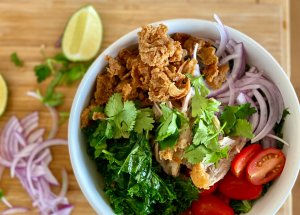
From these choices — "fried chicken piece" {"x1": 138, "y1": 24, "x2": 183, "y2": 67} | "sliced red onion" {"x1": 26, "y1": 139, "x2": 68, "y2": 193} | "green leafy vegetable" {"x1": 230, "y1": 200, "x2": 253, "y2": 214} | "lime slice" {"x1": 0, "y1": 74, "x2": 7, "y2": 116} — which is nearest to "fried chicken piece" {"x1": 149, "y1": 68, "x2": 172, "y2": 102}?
"fried chicken piece" {"x1": 138, "y1": 24, "x2": 183, "y2": 67}

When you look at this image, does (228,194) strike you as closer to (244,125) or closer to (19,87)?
(244,125)

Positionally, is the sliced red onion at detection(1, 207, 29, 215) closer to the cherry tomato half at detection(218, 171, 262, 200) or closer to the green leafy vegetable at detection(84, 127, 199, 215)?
the green leafy vegetable at detection(84, 127, 199, 215)

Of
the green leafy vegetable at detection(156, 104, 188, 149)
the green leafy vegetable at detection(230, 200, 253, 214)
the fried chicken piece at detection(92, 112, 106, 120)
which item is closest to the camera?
the green leafy vegetable at detection(156, 104, 188, 149)

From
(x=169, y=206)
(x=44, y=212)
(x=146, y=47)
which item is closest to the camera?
(x=146, y=47)

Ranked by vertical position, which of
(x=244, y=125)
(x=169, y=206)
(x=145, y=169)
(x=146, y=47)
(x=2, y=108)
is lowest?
(x=2, y=108)

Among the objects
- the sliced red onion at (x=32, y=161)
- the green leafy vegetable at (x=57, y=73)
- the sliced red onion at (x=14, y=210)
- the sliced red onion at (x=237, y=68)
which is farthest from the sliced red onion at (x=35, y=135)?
the sliced red onion at (x=237, y=68)

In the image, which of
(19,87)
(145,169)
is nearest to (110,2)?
(19,87)
